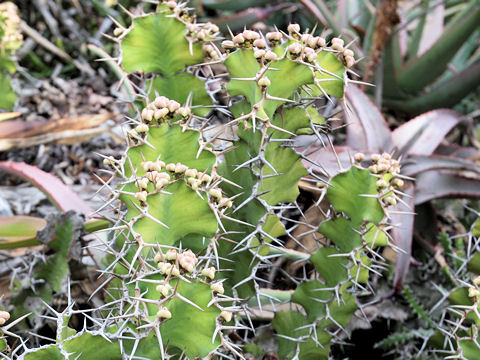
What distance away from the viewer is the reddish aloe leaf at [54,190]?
5.08 feet

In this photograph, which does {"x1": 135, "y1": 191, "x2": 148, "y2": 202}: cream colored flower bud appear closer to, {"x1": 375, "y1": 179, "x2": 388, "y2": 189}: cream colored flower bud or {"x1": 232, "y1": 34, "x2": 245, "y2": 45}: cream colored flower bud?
{"x1": 232, "y1": 34, "x2": 245, "y2": 45}: cream colored flower bud

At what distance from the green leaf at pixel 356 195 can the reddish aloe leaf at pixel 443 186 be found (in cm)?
75

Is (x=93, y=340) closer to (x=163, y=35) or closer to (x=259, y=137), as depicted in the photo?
(x=259, y=137)

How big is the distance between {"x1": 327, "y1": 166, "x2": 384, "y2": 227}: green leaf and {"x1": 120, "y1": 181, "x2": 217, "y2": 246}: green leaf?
0.34 meters

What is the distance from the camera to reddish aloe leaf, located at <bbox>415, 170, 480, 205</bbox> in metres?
1.83

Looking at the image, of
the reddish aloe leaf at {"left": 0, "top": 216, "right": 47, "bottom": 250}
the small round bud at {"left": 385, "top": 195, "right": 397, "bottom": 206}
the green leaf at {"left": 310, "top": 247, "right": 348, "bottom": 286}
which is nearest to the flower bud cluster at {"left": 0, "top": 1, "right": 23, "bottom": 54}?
the reddish aloe leaf at {"left": 0, "top": 216, "right": 47, "bottom": 250}

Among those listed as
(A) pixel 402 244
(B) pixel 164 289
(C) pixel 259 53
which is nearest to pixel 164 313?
(B) pixel 164 289

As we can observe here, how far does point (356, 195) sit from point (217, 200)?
13.2 inches

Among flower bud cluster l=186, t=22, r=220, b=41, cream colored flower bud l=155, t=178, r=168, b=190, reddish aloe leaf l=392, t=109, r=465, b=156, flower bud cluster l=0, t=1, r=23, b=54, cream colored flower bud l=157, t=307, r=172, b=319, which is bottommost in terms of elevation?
reddish aloe leaf l=392, t=109, r=465, b=156

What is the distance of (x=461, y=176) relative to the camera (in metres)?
1.87

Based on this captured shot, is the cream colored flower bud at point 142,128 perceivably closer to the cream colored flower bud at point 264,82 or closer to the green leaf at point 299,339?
the cream colored flower bud at point 264,82

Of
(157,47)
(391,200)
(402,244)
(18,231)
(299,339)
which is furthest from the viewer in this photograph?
(402,244)

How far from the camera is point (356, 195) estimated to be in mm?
1170

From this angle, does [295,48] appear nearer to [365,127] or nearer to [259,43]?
[259,43]
